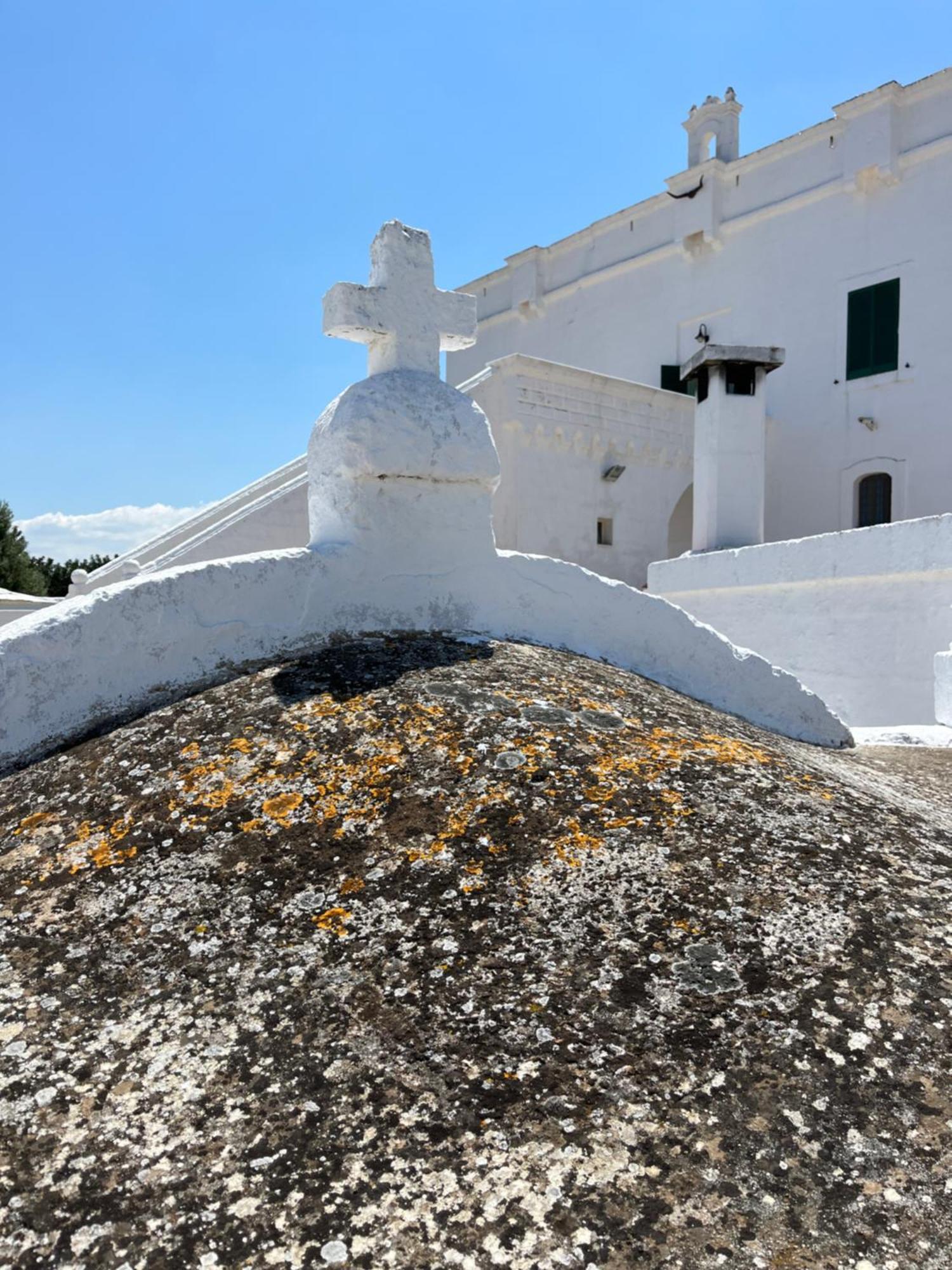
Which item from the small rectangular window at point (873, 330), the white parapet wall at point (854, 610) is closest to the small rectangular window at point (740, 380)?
the white parapet wall at point (854, 610)

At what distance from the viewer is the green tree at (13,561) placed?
97.0ft

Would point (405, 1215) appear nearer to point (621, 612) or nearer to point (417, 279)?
point (621, 612)

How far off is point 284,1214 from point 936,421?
16.0m

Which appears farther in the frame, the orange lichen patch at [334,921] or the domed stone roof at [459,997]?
the orange lichen patch at [334,921]

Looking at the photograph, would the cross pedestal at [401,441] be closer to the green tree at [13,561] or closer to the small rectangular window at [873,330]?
the small rectangular window at [873,330]

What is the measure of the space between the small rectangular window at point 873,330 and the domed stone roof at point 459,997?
14649 millimetres

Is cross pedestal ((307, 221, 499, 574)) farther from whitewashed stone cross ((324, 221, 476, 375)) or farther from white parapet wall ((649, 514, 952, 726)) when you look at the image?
white parapet wall ((649, 514, 952, 726))

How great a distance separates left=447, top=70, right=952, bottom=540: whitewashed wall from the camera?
1480 centimetres

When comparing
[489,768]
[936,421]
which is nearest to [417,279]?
[489,768]

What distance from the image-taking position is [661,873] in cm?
217

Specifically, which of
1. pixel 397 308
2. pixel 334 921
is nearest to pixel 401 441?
pixel 397 308

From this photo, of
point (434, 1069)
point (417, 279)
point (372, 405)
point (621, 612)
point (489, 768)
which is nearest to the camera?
point (434, 1069)

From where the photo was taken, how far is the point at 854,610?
26.9 ft

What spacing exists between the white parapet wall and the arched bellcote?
11.7 metres
